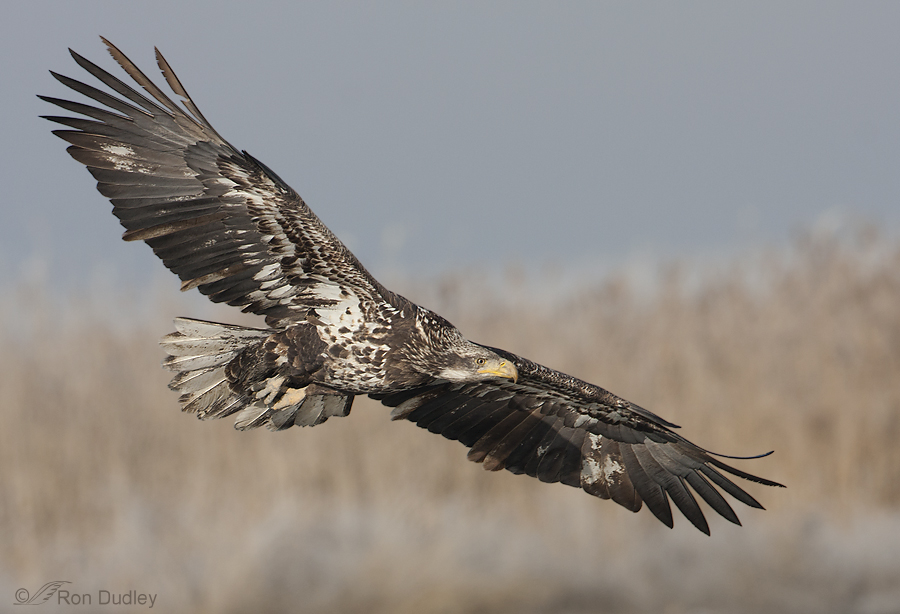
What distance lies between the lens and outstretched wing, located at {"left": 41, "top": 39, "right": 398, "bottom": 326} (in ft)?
16.5

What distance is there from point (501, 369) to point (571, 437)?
1316 mm

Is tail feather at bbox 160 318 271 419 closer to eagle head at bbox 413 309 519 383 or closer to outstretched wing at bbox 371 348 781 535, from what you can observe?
eagle head at bbox 413 309 519 383

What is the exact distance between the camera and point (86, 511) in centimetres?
919

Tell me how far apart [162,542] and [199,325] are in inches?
167

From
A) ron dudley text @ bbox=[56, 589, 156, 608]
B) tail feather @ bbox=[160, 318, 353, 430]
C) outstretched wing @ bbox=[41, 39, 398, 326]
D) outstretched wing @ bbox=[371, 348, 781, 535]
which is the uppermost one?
outstretched wing @ bbox=[41, 39, 398, 326]

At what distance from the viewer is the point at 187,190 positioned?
16.8 ft

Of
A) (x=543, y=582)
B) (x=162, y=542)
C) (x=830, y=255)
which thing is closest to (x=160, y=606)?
(x=162, y=542)

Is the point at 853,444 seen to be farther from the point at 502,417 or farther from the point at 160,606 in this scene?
the point at 160,606

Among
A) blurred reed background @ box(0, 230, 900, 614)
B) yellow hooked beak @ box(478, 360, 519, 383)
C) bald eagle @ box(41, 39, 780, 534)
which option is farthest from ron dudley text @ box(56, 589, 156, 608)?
yellow hooked beak @ box(478, 360, 519, 383)

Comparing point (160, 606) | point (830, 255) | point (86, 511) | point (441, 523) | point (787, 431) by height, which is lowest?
point (160, 606)

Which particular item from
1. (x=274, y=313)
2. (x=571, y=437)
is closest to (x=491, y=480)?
(x=571, y=437)

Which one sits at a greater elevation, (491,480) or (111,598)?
(491,480)

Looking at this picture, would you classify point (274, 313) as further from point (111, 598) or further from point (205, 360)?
point (111, 598)

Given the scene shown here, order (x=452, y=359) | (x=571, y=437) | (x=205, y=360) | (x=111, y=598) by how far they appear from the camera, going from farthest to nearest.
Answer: (x=111, y=598) → (x=571, y=437) → (x=205, y=360) → (x=452, y=359)
